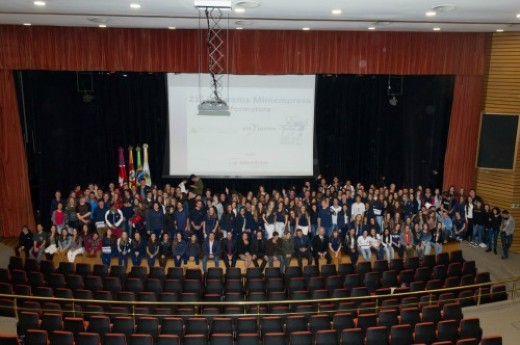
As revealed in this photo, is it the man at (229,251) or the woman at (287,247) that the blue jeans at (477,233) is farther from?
the man at (229,251)

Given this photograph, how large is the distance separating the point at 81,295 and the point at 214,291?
294 cm

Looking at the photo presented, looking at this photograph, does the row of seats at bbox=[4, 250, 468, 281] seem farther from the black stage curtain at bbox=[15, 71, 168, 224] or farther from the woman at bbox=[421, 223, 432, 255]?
the black stage curtain at bbox=[15, 71, 168, 224]

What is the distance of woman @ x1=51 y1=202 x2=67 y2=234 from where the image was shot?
14867 millimetres

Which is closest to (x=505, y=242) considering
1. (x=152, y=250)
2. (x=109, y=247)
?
(x=152, y=250)

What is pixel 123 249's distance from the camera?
45.8 ft

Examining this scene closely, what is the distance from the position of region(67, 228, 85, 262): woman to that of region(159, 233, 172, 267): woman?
7.31ft

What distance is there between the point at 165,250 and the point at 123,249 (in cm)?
111

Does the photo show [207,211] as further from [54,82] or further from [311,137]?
[54,82]

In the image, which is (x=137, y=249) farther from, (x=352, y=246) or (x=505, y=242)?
(x=505, y=242)

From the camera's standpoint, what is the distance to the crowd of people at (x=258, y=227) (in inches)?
555

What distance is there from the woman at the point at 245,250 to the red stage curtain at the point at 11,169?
7.78 meters

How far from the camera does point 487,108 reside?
1692 cm

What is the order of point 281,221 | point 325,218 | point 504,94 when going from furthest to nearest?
point 504,94
point 325,218
point 281,221

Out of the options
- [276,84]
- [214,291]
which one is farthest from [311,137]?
[214,291]
